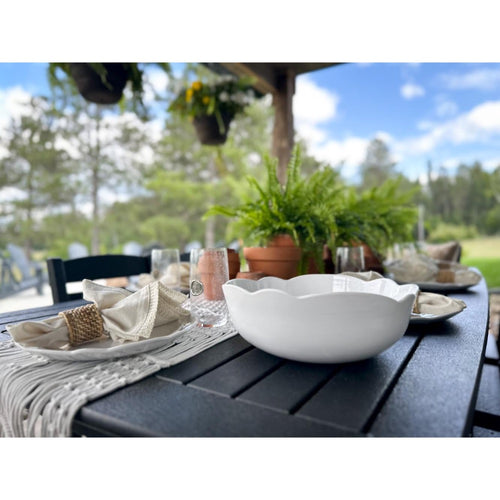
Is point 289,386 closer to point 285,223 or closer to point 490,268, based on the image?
point 285,223

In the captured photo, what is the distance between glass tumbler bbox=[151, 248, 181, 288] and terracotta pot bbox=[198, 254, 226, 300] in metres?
0.37

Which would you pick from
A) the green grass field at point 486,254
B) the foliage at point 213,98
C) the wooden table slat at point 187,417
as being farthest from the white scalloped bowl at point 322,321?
the green grass field at point 486,254

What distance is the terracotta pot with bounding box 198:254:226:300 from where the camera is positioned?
0.74 metres

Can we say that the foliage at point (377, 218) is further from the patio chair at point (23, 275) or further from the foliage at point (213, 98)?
the patio chair at point (23, 275)

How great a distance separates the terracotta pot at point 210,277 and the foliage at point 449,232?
6.40m

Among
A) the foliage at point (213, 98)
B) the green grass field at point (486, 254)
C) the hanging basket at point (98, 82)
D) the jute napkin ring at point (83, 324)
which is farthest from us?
the green grass field at point (486, 254)

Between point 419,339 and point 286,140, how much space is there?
2.46 meters

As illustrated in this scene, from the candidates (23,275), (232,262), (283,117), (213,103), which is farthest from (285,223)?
(23,275)

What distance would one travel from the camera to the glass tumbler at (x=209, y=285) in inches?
29.0

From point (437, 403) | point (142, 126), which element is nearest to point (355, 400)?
point (437, 403)

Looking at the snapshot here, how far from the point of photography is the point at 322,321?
48 cm

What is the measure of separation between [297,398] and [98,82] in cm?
195
